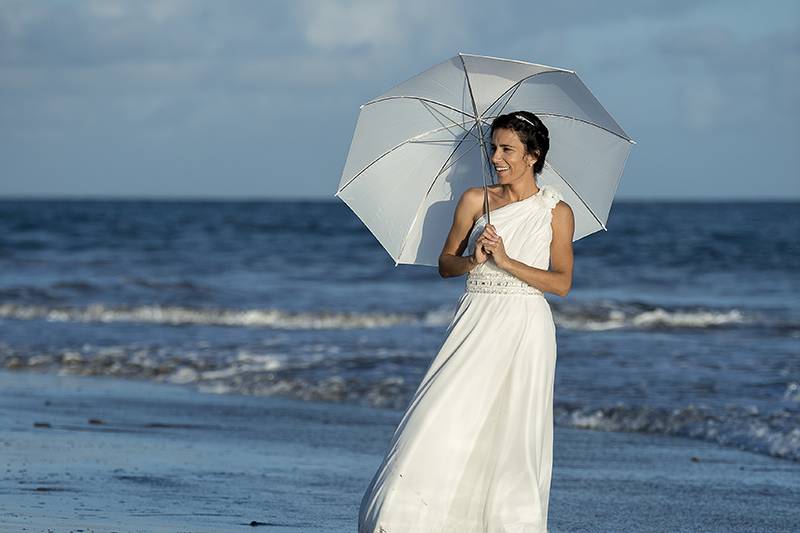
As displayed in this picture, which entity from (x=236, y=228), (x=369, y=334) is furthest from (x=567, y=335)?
(x=236, y=228)

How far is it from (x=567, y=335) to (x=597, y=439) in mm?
6851

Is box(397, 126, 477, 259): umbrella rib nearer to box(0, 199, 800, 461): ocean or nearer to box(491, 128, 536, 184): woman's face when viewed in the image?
box(491, 128, 536, 184): woman's face

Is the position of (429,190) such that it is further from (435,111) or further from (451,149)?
(435,111)

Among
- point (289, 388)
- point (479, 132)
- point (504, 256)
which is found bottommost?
point (289, 388)

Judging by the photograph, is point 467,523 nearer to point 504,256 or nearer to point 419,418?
point 419,418

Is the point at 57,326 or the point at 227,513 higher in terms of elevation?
the point at 227,513

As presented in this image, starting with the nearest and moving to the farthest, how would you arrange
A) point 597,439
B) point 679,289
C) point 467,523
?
point 467,523, point 597,439, point 679,289

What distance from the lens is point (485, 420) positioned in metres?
4.79

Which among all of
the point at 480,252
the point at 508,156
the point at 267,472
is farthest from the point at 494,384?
the point at 267,472

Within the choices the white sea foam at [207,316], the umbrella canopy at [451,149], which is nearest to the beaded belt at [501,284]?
the umbrella canopy at [451,149]

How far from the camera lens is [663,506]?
690 centimetres

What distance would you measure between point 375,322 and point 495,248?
46.3 ft

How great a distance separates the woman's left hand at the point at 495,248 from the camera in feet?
15.6

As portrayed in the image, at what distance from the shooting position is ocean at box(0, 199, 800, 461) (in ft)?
36.0
